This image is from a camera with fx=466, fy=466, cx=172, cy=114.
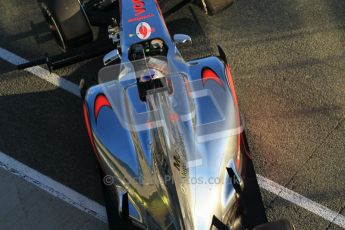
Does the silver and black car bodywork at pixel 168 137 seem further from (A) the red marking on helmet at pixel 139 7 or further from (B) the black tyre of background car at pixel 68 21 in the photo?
(B) the black tyre of background car at pixel 68 21

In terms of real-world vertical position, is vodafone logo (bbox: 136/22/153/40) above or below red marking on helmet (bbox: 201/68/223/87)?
above

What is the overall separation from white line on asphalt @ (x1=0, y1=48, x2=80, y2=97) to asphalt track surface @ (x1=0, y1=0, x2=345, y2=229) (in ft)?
0.20

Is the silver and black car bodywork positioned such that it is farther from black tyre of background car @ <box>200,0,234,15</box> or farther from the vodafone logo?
black tyre of background car @ <box>200,0,234,15</box>

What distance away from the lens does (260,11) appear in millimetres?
6070

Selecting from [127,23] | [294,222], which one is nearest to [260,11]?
[127,23]

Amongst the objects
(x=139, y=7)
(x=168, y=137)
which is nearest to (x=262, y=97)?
(x=139, y=7)

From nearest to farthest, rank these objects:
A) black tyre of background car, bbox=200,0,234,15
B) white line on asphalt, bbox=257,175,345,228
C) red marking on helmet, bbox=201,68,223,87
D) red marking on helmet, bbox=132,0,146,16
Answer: red marking on helmet, bbox=201,68,223,87 < white line on asphalt, bbox=257,175,345,228 < red marking on helmet, bbox=132,0,146,16 < black tyre of background car, bbox=200,0,234,15

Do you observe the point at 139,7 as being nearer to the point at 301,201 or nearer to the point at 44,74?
the point at 44,74

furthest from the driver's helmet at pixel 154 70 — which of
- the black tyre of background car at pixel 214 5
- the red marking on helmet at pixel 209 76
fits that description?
the black tyre of background car at pixel 214 5

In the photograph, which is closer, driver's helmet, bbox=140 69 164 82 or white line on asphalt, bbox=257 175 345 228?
driver's helmet, bbox=140 69 164 82

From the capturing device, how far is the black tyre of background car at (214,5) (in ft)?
18.6

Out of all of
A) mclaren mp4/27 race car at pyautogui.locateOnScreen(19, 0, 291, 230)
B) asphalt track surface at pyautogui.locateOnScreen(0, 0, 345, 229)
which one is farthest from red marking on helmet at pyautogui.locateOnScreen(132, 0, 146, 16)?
asphalt track surface at pyautogui.locateOnScreen(0, 0, 345, 229)

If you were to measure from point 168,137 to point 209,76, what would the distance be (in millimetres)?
1149

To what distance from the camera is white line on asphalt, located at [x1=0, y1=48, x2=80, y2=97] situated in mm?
5535
